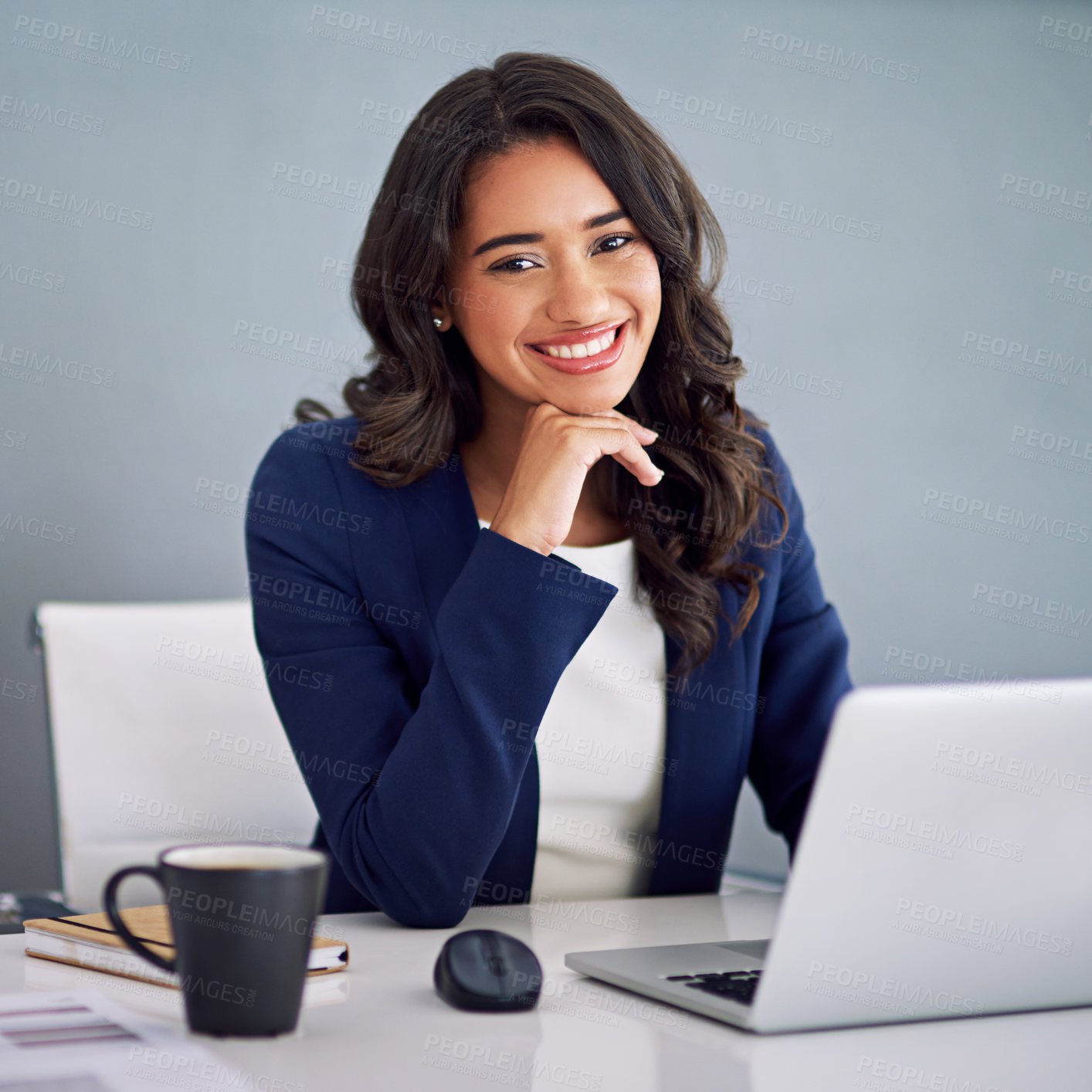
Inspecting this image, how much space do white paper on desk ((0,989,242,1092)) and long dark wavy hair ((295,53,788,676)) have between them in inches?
30.2

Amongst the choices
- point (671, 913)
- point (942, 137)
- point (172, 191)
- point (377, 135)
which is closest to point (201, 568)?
point (172, 191)

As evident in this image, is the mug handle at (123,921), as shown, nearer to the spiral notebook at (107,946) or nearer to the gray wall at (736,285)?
the spiral notebook at (107,946)

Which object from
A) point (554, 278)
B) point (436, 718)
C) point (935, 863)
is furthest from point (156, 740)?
point (935, 863)

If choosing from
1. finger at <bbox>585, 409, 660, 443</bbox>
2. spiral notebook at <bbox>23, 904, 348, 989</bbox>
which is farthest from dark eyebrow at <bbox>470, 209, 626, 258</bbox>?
spiral notebook at <bbox>23, 904, 348, 989</bbox>

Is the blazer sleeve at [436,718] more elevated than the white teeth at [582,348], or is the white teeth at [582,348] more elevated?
the white teeth at [582,348]

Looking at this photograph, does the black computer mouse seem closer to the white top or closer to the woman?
the woman

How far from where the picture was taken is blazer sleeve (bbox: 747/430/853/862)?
1.51 meters

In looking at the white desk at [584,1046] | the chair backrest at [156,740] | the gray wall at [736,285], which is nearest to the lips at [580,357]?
the chair backrest at [156,740]

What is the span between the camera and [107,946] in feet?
2.94

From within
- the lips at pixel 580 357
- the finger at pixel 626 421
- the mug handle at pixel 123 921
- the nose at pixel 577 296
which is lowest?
the mug handle at pixel 123 921

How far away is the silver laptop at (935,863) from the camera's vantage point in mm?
711

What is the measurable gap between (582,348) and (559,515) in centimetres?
25

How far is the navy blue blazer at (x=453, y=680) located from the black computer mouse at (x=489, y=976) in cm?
28

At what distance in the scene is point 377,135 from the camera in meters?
2.35
